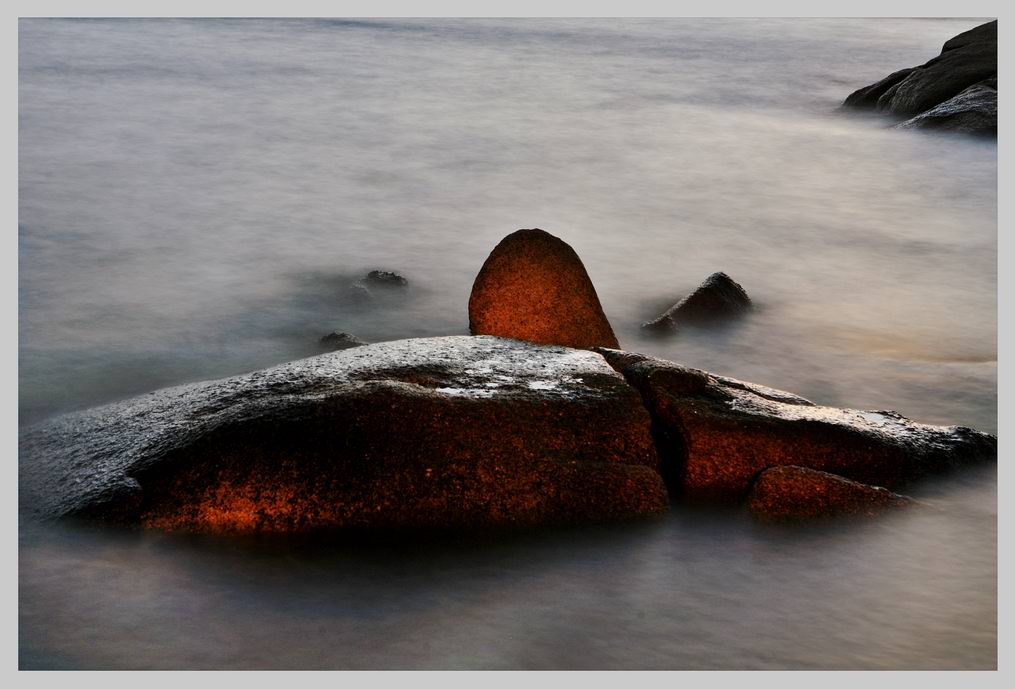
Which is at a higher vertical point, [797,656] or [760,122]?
[760,122]

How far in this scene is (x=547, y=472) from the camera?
3.76 metres

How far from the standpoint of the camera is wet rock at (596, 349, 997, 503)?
156 inches

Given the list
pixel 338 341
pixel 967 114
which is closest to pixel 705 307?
pixel 338 341

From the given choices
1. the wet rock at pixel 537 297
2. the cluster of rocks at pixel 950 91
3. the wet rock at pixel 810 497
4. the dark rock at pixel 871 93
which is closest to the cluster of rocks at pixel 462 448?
the wet rock at pixel 810 497

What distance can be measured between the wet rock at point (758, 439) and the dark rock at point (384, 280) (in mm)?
2580

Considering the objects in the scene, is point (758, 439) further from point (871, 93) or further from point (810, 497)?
point (871, 93)

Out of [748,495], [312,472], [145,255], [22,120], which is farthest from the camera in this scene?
[22,120]

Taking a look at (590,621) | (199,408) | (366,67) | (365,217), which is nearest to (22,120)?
(365,217)

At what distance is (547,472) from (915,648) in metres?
1.29

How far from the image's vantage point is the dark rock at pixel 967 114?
34.3 ft

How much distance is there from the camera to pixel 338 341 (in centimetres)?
568

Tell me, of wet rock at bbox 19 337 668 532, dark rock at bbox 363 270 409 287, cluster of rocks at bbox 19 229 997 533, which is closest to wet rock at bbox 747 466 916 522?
cluster of rocks at bbox 19 229 997 533

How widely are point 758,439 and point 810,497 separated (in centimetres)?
31

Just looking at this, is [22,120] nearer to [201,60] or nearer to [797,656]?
[201,60]
